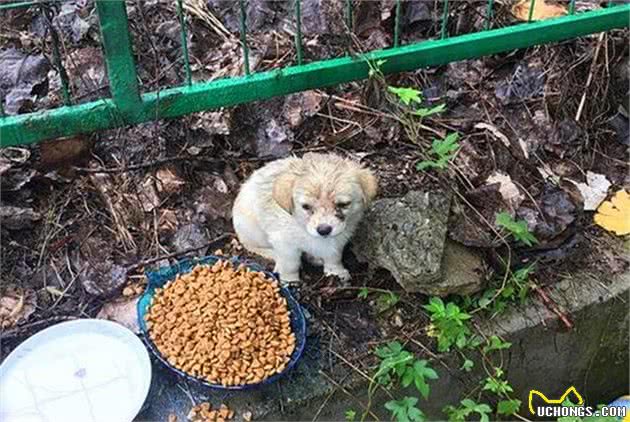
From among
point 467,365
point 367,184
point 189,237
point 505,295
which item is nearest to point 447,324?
point 467,365

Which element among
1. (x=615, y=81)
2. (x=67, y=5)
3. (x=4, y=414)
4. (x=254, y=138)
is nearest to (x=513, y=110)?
(x=615, y=81)

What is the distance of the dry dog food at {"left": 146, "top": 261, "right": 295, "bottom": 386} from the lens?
2.59 meters

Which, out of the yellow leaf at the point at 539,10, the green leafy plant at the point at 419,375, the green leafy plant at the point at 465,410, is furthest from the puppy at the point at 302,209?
the yellow leaf at the point at 539,10

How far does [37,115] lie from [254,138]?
0.95 meters

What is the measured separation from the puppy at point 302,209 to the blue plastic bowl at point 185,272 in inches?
4.4

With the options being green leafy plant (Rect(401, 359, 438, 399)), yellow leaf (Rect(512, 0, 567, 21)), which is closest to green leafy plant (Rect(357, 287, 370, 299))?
green leafy plant (Rect(401, 359, 438, 399))

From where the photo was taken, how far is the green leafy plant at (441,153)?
303cm

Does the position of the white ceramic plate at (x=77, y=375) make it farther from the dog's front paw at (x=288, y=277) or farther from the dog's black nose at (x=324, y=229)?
the dog's black nose at (x=324, y=229)

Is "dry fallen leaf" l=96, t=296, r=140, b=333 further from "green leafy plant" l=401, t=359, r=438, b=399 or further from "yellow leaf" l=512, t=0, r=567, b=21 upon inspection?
"yellow leaf" l=512, t=0, r=567, b=21

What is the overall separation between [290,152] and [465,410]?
1.21 meters

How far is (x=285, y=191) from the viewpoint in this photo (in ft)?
8.93

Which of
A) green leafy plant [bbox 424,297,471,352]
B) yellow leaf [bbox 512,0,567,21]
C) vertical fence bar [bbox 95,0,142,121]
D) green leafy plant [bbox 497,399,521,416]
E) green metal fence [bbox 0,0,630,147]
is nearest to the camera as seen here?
vertical fence bar [bbox 95,0,142,121]

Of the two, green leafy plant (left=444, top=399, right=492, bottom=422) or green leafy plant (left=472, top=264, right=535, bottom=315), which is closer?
green leafy plant (left=444, top=399, right=492, bottom=422)

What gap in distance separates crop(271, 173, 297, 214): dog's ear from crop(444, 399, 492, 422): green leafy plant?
0.94 metres
